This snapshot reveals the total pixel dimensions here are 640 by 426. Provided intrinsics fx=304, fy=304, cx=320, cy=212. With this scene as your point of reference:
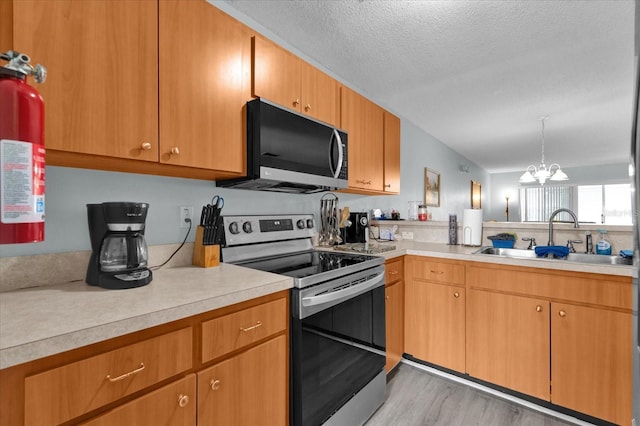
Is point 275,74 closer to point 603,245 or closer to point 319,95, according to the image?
point 319,95

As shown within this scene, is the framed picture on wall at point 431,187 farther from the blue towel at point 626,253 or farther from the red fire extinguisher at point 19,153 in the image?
the red fire extinguisher at point 19,153

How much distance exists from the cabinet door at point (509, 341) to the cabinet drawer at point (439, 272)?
0.42 feet

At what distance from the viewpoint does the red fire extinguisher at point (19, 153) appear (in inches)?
29.4

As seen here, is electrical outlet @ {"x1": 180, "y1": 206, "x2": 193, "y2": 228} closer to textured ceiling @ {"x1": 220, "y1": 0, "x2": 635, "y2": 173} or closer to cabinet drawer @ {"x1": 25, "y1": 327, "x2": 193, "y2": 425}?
cabinet drawer @ {"x1": 25, "y1": 327, "x2": 193, "y2": 425}

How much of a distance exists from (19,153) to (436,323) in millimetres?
2348

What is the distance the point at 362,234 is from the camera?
8.73ft

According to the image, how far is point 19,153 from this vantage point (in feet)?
2.47

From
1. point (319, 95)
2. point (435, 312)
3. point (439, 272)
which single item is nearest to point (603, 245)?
point (439, 272)

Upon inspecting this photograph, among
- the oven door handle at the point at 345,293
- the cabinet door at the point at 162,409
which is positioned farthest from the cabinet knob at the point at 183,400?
the oven door handle at the point at 345,293

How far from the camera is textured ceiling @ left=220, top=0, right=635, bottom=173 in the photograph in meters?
1.93

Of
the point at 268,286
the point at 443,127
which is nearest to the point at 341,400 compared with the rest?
the point at 268,286

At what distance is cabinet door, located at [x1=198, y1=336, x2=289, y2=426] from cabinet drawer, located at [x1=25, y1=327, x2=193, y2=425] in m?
0.14

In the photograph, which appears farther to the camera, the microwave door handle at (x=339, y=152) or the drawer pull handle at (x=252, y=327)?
the microwave door handle at (x=339, y=152)

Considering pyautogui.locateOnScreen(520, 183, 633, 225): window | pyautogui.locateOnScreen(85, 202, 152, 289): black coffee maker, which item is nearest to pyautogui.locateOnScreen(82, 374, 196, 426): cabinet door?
pyautogui.locateOnScreen(85, 202, 152, 289): black coffee maker
